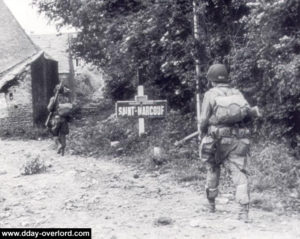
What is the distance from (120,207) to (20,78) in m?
13.7

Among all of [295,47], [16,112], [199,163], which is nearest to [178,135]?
[199,163]

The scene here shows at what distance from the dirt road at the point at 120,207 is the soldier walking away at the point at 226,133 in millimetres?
441

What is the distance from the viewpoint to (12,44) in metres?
21.9

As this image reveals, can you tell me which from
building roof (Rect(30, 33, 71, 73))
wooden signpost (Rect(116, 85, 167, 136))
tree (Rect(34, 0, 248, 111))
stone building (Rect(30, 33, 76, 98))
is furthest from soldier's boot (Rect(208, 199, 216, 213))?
building roof (Rect(30, 33, 71, 73))

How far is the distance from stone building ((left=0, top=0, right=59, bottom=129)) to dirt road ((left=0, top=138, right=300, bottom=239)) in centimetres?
930

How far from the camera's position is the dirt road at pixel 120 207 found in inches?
228

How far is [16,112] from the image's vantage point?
19766mm

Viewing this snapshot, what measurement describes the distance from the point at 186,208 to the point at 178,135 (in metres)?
5.34

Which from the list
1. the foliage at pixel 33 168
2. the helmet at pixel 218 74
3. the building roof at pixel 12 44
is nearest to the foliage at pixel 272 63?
the helmet at pixel 218 74

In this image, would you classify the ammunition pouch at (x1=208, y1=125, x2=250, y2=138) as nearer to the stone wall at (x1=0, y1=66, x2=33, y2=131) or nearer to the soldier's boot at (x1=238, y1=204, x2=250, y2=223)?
the soldier's boot at (x1=238, y1=204, x2=250, y2=223)

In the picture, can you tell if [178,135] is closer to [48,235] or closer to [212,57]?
[212,57]

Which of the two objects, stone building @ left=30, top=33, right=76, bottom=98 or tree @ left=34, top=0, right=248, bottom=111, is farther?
stone building @ left=30, top=33, right=76, bottom=98

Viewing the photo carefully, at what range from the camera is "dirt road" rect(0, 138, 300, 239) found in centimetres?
579

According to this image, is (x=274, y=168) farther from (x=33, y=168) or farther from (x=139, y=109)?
(x=33, y=168)
